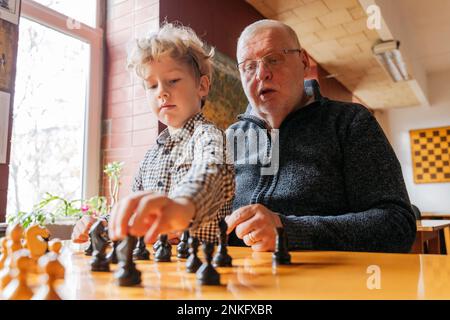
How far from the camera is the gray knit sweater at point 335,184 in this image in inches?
40.9

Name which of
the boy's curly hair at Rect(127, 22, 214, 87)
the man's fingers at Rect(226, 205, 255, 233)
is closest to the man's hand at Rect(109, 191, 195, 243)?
the man's fingers at Rect(226, 205, 255, 233)

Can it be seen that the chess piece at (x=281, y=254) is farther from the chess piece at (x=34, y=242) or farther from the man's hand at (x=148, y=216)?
the chess piece at (x=34, y=242)

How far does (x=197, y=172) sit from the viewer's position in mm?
613

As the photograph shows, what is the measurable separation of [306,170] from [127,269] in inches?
34.2

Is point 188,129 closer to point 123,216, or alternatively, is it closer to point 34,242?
point 34,242

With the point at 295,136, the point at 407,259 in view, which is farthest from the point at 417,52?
the point at 407,259

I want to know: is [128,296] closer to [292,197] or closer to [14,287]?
[14,287]

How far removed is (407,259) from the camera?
0.73 meters

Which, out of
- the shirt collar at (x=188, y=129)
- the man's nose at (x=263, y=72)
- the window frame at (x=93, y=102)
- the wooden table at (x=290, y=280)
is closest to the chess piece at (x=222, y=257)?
the wooden table at (x=290, y=280)

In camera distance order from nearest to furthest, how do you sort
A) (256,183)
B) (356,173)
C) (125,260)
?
1. (125,260)
2. (356,173)
3. (256,183)

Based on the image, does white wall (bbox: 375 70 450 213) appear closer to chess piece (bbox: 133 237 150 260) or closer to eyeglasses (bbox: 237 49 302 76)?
eyeglasses (bbox: 237 49 302 76)

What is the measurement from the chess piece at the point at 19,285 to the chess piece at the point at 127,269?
0.35 feet
